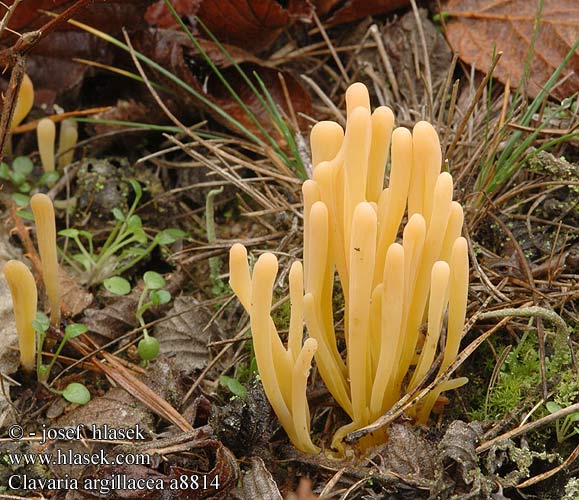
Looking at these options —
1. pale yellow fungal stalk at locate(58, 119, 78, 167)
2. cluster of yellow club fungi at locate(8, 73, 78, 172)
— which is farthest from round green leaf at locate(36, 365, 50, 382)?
pale yellow fungal stalk at locate(58, 119, 78, 167)

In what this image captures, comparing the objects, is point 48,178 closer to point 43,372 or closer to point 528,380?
point 43,372

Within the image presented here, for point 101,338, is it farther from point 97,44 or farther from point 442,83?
point 442,83

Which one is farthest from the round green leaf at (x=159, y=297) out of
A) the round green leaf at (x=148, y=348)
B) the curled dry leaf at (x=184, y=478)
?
the curled dry leaf at (x=184, y=478)

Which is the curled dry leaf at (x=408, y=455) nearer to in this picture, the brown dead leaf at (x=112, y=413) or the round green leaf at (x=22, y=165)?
the brown dead leaf at (x=112, y=413)

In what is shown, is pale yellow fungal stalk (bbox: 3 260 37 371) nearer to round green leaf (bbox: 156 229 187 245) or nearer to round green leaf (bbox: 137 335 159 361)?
round green leaf (bbox: 137 335 159 361)

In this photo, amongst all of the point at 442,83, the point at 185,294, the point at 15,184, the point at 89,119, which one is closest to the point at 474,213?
the point at 442,83

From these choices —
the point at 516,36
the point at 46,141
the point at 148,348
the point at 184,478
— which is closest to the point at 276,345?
the point at 184,478
